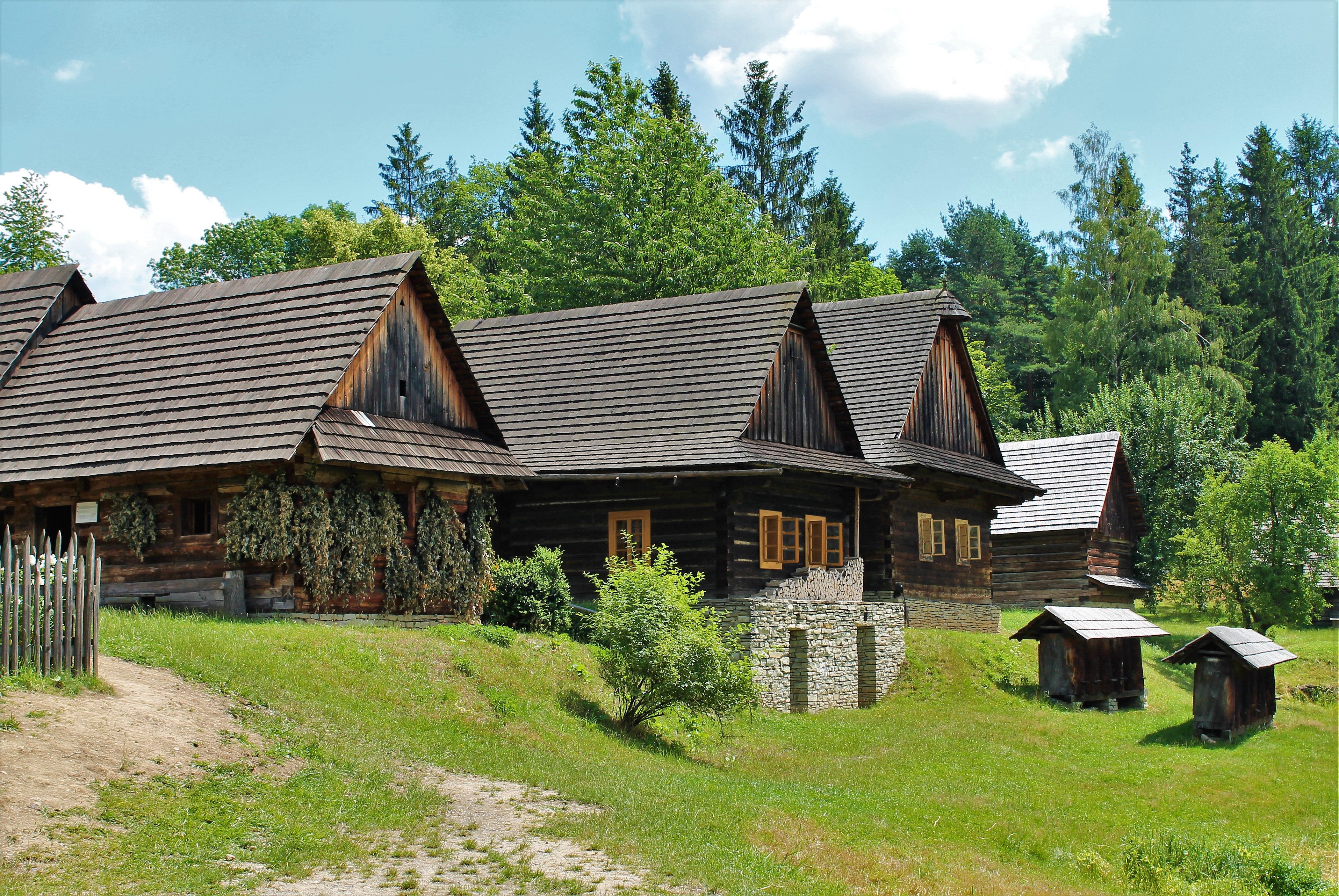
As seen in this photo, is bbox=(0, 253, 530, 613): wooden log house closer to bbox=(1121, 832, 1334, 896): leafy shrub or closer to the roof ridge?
the roof ridge

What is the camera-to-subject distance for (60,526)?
845 inches

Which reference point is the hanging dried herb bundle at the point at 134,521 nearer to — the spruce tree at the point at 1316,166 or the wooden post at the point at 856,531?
the wooden post at the point at 856,531

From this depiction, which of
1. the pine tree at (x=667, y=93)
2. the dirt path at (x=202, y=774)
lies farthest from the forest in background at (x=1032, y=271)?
the dirt path at (x=202, y=774)

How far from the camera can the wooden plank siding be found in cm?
3161

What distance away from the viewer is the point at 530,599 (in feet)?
72.3

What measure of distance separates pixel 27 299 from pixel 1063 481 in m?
30.2

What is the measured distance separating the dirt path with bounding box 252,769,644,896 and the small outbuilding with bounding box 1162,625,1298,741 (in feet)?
53.6

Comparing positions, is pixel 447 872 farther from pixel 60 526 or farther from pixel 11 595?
pixel 60 526

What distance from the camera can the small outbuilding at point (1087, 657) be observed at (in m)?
25.9

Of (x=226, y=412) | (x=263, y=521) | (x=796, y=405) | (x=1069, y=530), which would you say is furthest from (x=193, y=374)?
(x=1069, y=530)

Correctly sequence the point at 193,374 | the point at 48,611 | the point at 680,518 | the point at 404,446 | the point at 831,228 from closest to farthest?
the point at 48,611 < the point at 404,446 < the point at 193,374 < the point at 680,518 < the point at 831,228

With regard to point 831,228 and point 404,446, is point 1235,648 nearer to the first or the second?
point 404,446

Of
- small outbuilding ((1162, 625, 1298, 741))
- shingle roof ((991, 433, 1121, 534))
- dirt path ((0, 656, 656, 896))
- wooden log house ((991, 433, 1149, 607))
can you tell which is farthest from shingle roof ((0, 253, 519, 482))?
wooden log house ((991, 433, 1149, 607))

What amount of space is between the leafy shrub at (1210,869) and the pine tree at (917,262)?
243ft
